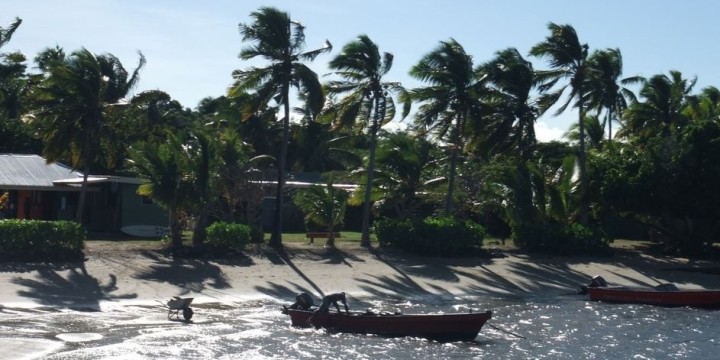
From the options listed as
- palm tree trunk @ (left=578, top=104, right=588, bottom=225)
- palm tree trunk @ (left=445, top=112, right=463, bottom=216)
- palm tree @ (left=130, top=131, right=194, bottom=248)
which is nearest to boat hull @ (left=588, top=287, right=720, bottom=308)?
palm tree trunk @ (left=445, top=112, right=463, bottom=216)

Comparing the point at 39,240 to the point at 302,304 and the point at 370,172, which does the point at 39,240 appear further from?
the point at 370,172

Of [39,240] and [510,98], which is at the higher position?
[510,98]

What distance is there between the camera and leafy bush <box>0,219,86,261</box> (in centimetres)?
3042

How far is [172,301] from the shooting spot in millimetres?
25344

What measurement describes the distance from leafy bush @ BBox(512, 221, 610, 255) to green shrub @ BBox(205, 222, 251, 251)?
40.0ft

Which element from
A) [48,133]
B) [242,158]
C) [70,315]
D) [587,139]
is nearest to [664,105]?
[587,139]

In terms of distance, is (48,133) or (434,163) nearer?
(48,133)

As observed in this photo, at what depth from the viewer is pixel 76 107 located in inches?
1363

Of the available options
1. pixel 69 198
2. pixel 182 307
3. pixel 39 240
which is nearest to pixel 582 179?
pixel 182 307

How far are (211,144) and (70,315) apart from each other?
1075 centimetres

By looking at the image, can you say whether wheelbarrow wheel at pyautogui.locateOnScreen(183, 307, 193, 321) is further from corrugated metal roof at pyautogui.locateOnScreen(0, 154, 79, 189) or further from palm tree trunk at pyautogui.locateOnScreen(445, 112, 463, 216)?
palm tree trunk at pyautogui.locateOnScreen(445, 112, 463, 216)

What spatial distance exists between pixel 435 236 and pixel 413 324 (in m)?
13.3

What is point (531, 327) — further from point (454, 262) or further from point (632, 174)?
point (632, 174)

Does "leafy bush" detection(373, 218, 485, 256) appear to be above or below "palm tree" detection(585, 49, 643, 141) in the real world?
below
